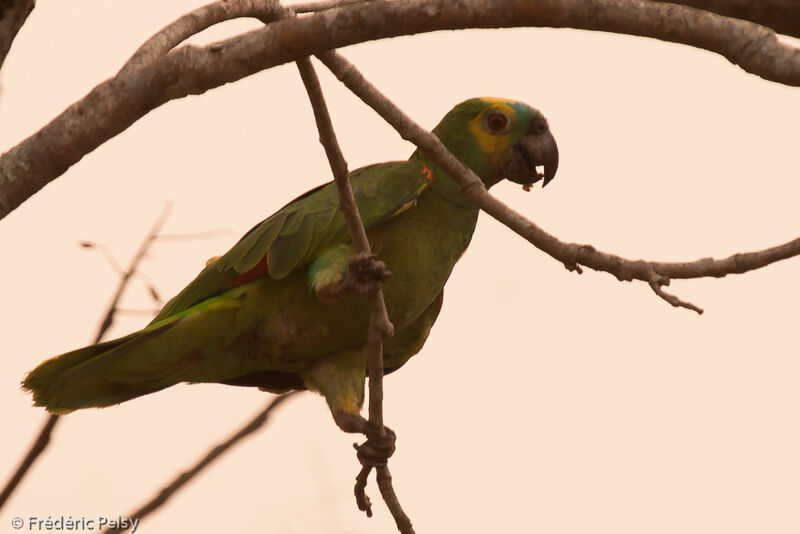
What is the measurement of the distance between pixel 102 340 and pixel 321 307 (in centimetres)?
98

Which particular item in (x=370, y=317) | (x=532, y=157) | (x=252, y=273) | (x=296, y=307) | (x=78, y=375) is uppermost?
(x=532, y=157)

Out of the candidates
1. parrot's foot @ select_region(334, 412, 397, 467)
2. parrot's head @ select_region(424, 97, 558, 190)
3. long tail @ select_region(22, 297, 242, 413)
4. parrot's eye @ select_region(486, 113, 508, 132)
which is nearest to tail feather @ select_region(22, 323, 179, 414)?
long tail @ select_region(22, 297, 242, 413)

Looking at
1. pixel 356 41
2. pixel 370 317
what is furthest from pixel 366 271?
pixel 356 41

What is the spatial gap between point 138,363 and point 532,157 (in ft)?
7.04

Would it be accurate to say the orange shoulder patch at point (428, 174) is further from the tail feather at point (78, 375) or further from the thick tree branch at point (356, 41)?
the thick tree branch at point (356, 41)

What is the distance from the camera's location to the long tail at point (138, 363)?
371 cm

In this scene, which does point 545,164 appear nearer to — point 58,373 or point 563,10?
point 563,10

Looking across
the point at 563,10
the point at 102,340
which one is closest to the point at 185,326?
the point at 102,340

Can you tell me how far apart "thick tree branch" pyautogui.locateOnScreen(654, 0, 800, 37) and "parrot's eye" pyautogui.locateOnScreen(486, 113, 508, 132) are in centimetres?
191

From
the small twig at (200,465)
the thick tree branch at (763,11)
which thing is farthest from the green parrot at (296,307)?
the thick tree branch at (763,11)

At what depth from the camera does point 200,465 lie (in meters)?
3.69

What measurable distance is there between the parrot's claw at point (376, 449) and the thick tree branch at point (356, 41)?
Result: 1942 mm

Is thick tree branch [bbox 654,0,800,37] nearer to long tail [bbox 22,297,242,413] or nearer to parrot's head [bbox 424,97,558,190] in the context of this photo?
parrot's head [bbox 424,97,558,190]

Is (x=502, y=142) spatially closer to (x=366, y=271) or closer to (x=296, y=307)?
(x=296, y=307)
